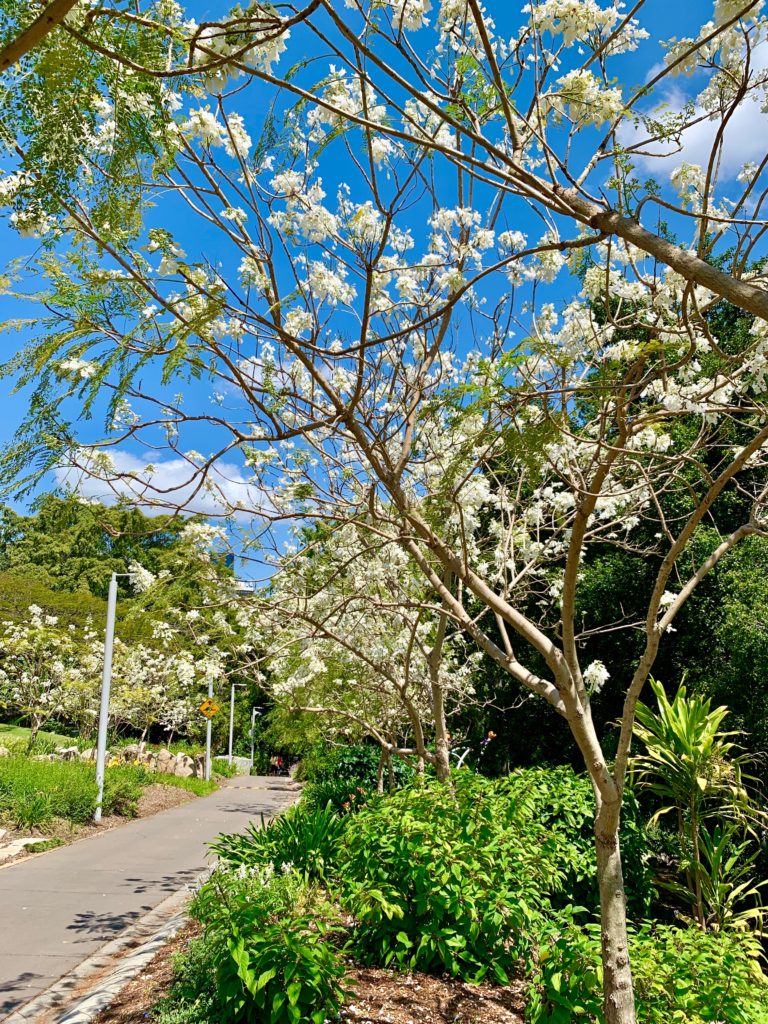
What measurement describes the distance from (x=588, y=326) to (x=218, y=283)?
2.25m

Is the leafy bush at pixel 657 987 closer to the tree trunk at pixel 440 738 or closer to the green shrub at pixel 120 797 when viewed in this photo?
the tree trunk at pixel 440 738

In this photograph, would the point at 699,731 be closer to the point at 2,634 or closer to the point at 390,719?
the point at 390,719

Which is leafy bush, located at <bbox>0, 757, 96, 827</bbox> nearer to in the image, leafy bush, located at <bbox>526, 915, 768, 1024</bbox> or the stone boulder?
the stone boulder

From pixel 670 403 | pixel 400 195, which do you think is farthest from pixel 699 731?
pixel 400 195

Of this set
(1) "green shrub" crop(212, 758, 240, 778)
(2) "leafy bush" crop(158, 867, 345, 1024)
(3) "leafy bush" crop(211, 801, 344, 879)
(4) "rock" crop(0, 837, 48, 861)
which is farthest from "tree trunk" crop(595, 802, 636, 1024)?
(1) "green shrub" crop(212, 758, 240, 778)

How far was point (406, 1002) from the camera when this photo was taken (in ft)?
12.7

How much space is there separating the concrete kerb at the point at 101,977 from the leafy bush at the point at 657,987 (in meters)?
2.58

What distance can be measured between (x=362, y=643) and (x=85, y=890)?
3.77m

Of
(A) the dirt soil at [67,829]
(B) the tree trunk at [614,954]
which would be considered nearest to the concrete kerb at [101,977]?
(B) the tree trunk at [614,954]

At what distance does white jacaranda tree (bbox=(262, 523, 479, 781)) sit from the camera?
19.8 feet

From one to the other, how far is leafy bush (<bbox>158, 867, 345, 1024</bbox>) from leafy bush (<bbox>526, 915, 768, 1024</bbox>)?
1.02 metres

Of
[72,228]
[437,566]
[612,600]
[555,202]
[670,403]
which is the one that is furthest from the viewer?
[612,600]

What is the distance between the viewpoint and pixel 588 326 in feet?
14.3

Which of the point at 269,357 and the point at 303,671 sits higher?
the point at 269,357
